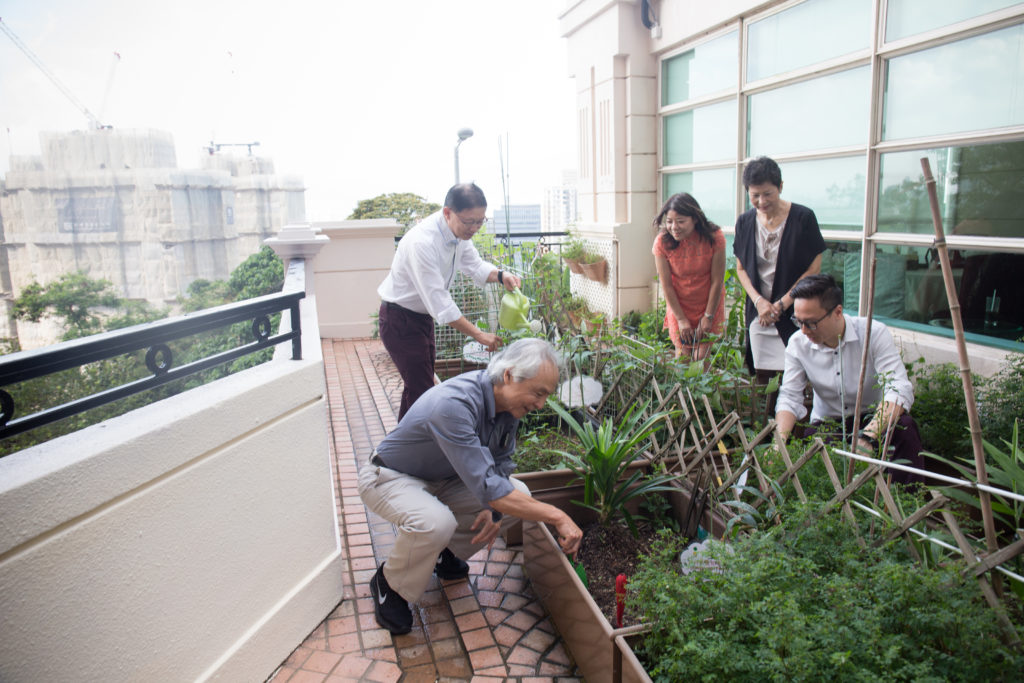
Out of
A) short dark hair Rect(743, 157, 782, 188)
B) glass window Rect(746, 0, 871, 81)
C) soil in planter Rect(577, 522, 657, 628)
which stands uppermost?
glass window Rect(746, 0, 871, 81)

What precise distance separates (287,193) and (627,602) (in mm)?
41774

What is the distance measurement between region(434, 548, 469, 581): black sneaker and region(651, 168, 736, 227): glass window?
4.05 metres

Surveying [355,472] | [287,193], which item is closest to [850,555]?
[355,472]

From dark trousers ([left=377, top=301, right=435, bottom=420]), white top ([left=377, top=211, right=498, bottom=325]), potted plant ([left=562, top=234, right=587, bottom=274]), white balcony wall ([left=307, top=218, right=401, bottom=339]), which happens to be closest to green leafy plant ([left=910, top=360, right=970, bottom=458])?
white top ([left=377, top=211, right=498, bottom=325])

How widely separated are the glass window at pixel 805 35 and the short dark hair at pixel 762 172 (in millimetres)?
1535

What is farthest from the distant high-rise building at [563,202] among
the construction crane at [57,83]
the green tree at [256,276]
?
the construction crane at [57,83]

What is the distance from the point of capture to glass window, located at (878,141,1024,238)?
3.47 metres

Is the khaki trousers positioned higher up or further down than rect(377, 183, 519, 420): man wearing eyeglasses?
further down

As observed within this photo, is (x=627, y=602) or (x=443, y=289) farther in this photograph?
(x=443, y=289)

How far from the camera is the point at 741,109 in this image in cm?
555

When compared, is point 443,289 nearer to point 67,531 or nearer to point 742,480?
point 742,480

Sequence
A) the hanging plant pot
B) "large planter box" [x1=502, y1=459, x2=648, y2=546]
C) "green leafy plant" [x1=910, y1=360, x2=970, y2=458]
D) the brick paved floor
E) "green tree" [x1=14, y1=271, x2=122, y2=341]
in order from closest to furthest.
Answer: the brick paved floor, "large planter box" [x1=502, y1=459, x2=648, y2=546], "green leafy plant" [x1=910, y1=360, x2=970, y2=458], the hanging plant pot, "green tree" [x1=14, y1=271, x2=122, y2=341]

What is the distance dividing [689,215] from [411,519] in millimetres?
2525

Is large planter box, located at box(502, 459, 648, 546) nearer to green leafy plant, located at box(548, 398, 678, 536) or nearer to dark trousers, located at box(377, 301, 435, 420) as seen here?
green leafy plant, located at box(548, 398, 678, 536)
